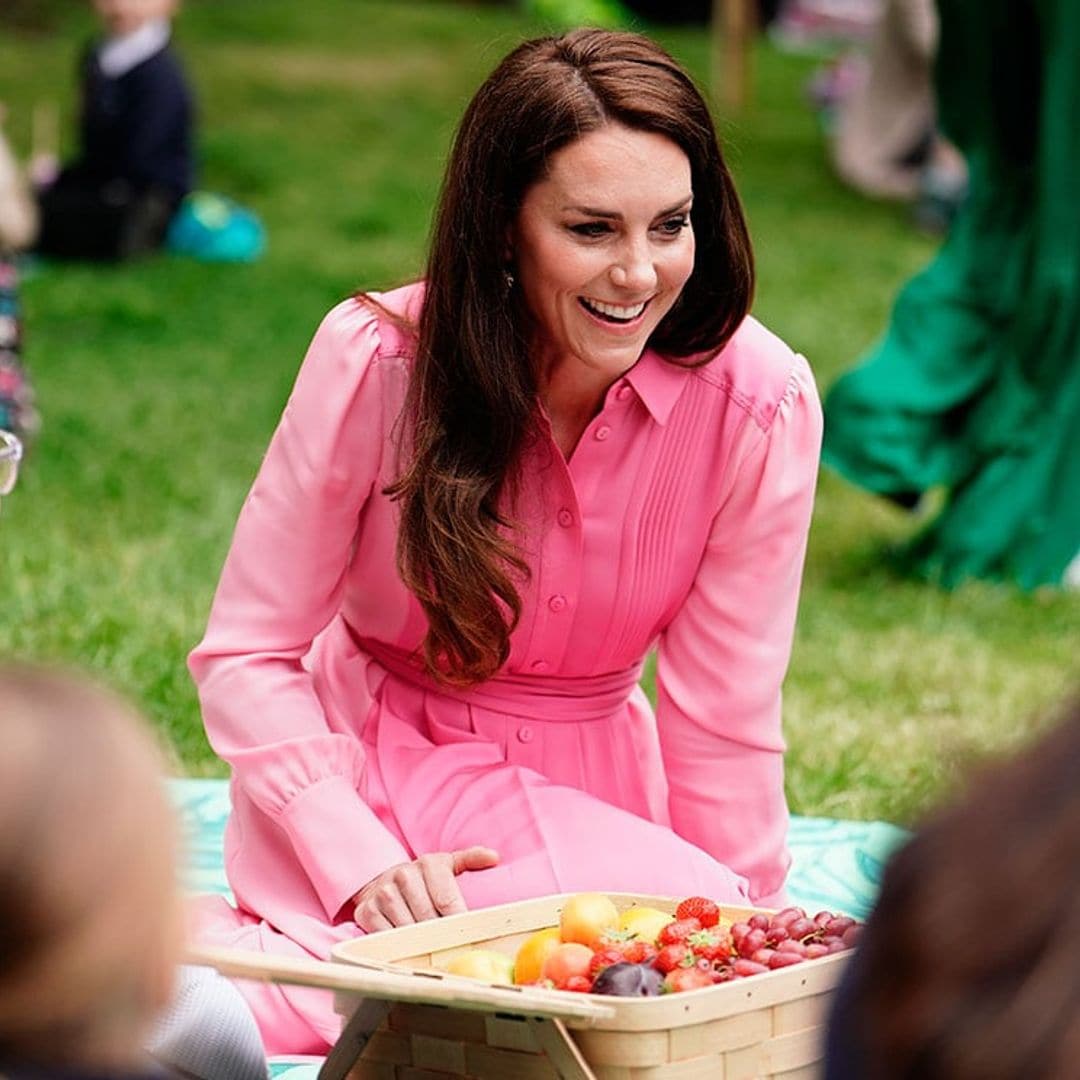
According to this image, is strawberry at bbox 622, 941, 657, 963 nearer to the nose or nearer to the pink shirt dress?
the pink shirt dress

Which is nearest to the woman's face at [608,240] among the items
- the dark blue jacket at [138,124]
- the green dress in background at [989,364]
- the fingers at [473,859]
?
the fingers at [473,859]

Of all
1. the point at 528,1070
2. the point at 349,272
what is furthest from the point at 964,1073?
the point at 349,272

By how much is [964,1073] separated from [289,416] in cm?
206

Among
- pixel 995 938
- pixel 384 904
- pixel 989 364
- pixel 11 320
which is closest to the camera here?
pixel 995 938

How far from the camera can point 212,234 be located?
1162 centimetres

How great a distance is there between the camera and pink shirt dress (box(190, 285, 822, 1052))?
10.5 ft

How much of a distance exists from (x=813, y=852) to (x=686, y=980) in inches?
63.6

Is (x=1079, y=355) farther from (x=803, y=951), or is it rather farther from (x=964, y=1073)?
(x=964, y=1073)

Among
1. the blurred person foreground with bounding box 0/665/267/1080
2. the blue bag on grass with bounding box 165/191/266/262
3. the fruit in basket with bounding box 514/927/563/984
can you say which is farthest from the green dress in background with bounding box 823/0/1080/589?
the blue bag on grass with bounding box 165/191/266/262

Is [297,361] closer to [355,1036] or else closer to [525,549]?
[525,549]

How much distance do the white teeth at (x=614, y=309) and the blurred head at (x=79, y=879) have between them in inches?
63.4

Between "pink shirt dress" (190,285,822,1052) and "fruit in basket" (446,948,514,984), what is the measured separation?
325mm

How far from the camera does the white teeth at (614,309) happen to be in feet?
10.3

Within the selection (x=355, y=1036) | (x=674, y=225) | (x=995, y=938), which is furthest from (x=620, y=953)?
(x=995, y=938)
